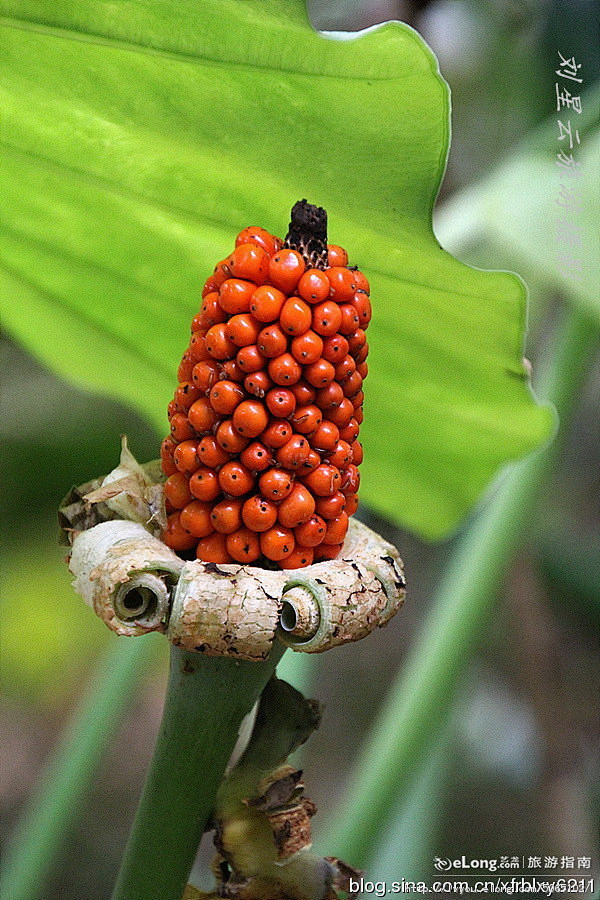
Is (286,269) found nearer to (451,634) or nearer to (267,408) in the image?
(267,408)

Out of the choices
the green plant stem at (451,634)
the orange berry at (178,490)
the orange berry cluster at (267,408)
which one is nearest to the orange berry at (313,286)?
the orange berry cluster at (267,408)

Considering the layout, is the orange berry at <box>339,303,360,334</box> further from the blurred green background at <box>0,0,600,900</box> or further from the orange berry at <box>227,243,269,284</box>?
the blurred green background at <box>0,0,600,900</box>

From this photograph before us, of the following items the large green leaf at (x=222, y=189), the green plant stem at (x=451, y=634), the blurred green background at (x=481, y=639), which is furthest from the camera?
the blurred green background at (x=481, y=639)

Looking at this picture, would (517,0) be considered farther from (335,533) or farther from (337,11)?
(335,533)

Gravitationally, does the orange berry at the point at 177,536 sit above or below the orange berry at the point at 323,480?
below

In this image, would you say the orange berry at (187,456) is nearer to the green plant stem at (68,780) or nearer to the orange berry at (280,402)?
the orange berry at (280,402)

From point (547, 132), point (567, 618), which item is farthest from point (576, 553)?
point (547, 132)

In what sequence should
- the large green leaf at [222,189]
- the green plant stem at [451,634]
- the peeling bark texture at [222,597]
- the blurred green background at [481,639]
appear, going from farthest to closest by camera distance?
the blurred green background at [481,639] → the green plant stem at [451,634] → the large green leaf at [222,189] → the peeling bark texture at [222,597]

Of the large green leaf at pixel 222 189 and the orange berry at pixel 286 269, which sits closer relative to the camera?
the orange berry at pixel 286 269
